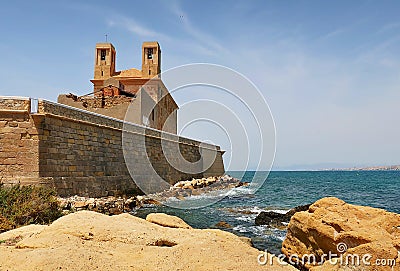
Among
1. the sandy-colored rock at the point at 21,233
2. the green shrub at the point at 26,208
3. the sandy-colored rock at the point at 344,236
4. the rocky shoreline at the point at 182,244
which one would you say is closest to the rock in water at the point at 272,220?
the sandy-colored rock at the point at 344,236

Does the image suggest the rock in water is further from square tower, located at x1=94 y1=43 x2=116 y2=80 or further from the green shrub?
square tower, located at x1=94 y1=43 x2=116 y2=80

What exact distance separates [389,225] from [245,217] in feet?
28.4

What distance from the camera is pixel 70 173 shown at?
12648mm

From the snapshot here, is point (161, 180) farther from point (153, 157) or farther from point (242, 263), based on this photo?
point (242, 263)

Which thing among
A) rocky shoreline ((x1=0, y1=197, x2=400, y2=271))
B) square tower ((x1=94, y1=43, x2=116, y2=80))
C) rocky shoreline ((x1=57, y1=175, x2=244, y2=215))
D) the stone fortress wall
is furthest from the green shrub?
square tower ((x1=94, y1=43, x2=116, y2=80))

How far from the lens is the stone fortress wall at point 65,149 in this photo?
11039 mm

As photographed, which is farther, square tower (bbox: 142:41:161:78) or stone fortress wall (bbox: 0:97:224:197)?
square tower (bbox: 142:41:161:78)

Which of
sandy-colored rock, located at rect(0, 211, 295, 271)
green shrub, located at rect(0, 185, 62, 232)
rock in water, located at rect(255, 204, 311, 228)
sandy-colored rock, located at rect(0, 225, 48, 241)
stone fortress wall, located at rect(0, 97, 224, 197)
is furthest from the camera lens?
rock in water, located at rect(255, 204, 311, 228)

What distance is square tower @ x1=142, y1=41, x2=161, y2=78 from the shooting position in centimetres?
2842

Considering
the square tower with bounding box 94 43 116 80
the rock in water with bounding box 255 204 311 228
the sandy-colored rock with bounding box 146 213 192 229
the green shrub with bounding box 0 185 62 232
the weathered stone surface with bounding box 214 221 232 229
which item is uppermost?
the square tower with bounding box 94 43 116 80

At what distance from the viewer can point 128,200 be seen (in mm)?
14367

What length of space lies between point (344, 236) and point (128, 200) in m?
11.0

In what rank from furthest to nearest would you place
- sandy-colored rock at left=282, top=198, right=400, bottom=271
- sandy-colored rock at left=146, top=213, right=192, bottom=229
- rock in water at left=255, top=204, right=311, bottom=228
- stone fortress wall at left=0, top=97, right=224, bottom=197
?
rock in water at left=255, top=204, right=311, bottom=228, stone fortress wall at left=0, top=97, right=224, bottom=197, sandy-colored rock at left=146, top=213, right=192, bottom=229, sandy-colored rock at left=282, top=198, right=400, bottom=271

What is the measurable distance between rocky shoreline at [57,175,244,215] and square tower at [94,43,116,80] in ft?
43.8
